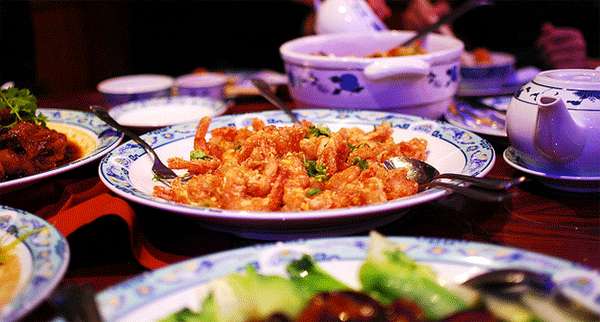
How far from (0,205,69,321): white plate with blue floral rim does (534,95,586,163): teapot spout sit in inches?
36.1

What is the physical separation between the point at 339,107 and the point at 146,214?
806 mm

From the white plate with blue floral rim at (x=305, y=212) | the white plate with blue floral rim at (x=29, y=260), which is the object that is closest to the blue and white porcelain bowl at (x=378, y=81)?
the white plate with blue floral rim at (x=305, y=212)

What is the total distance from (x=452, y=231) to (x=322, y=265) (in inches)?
15.8

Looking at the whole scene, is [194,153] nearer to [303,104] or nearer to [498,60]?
[303,104]

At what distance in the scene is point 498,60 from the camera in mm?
2803

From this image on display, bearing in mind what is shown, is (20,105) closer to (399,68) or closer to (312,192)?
(312,192)

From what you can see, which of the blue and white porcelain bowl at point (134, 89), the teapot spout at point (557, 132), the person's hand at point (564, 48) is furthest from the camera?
the person's hand at point (564, 48)

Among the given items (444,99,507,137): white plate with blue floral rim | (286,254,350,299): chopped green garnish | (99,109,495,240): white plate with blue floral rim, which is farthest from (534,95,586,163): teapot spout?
(286,254,350,299): chopped green garnish

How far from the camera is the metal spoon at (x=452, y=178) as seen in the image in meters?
0.91

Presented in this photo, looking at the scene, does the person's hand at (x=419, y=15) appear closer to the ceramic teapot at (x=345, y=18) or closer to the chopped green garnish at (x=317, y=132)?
the ceramic teapot at (x=345, y=18)

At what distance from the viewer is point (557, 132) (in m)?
1.12

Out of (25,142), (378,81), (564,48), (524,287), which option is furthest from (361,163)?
(564,48)

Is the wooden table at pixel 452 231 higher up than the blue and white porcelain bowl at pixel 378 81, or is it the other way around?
the blue and white porcelain bowl at pixel 378 81

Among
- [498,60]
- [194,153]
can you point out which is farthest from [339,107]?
[498,60]
